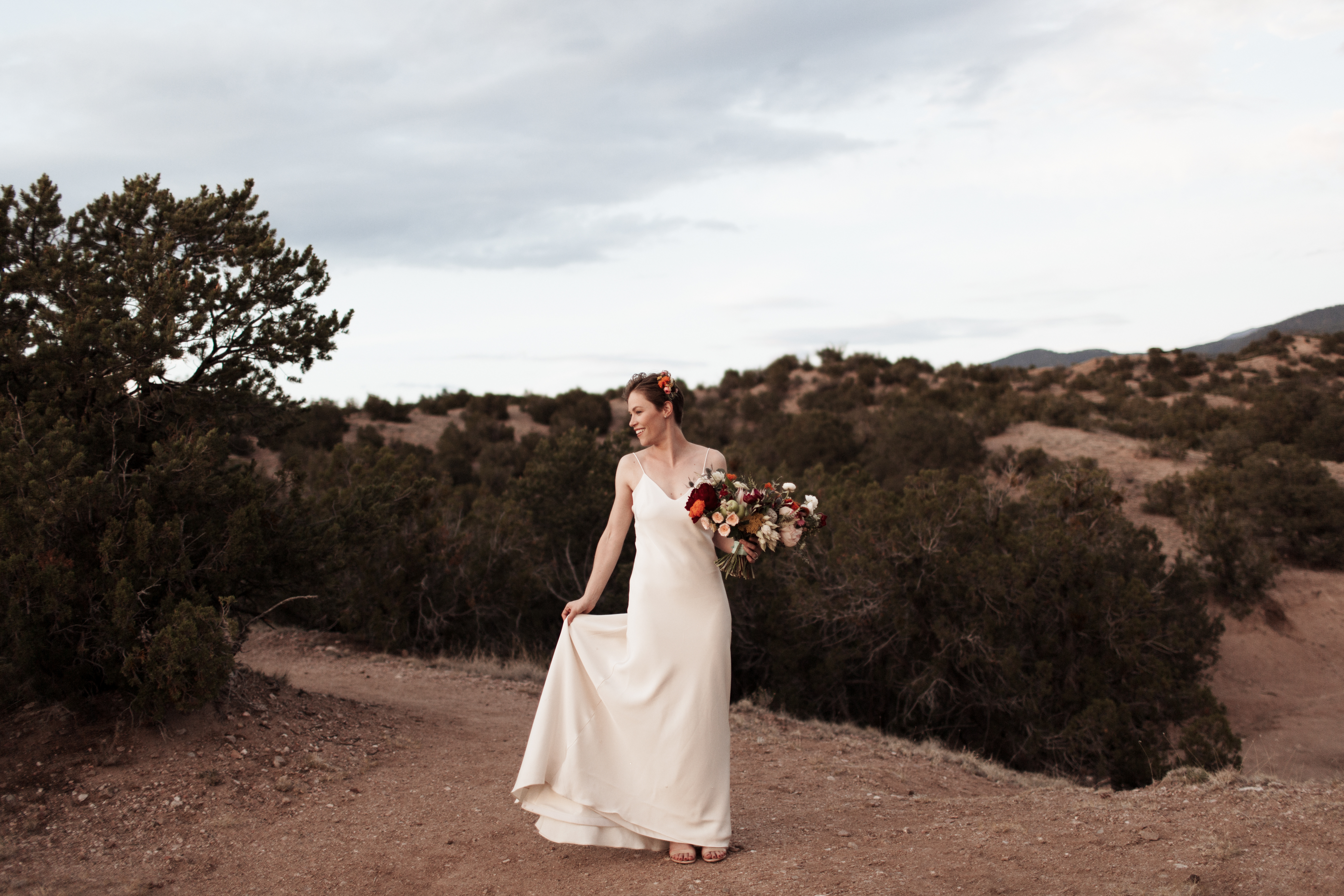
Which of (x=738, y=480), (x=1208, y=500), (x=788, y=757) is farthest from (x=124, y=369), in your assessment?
(x=1208, y=500)

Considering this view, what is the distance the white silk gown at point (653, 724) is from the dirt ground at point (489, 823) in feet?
0.88

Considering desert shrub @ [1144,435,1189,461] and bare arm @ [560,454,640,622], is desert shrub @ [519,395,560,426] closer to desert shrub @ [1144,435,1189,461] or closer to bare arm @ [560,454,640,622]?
desert shrub @ [1144,435,1189,461]

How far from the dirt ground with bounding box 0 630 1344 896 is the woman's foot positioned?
0.13 ft

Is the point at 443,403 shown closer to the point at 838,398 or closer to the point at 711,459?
the point at 838,398

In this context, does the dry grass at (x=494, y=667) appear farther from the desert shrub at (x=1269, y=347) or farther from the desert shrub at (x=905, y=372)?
the desert shrub at (x=1269, y=347)

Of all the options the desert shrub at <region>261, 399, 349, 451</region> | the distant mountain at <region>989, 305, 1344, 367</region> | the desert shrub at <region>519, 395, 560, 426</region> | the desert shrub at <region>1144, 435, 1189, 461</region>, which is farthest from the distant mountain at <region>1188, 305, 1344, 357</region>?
the desert shrub at <region>261, 399, 349, 451</region>

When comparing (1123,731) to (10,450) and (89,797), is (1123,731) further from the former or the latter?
(10,450)

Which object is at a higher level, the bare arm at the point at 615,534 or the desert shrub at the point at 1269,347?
the desert shrub at the point at 1269,347

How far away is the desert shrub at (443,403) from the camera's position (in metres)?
39.6

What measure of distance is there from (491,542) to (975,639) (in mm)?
7072

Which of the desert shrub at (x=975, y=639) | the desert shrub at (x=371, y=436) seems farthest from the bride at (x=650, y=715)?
the desert shrub at (x=371, y=436)

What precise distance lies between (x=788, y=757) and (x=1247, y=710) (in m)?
11.6

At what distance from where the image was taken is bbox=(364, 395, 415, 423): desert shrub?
37.2 metres

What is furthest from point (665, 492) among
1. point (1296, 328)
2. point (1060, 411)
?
point (1296, 328)
